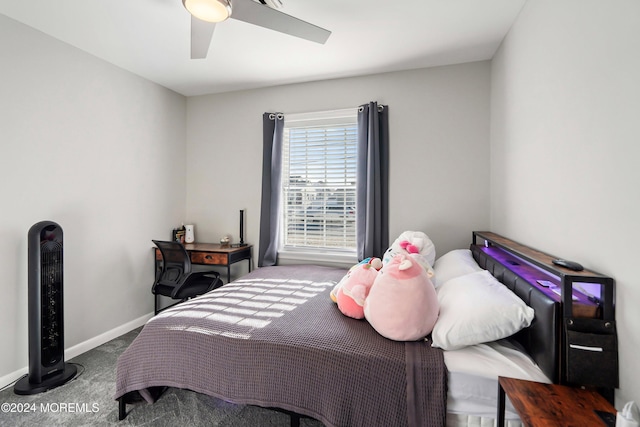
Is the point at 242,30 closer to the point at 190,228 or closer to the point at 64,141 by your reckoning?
the point at 64,141

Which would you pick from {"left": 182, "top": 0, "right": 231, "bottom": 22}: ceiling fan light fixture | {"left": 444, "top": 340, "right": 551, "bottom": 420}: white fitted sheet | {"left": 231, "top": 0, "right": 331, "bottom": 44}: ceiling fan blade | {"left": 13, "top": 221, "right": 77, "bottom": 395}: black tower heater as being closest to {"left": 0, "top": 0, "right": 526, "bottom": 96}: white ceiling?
{"left": 231, "top": 0, "right": 331, "bottom": 44}: ceiling fan blade

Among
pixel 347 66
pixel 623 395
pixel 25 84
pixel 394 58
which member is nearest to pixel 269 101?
pixel 347 66

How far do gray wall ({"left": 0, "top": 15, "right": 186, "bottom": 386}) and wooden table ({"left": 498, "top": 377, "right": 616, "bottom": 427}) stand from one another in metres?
3.14

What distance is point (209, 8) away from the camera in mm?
1559

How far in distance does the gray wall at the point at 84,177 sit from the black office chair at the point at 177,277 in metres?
0.46

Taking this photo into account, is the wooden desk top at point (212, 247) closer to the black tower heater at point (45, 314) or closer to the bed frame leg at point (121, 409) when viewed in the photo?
the black tower heater at point (45, 314)

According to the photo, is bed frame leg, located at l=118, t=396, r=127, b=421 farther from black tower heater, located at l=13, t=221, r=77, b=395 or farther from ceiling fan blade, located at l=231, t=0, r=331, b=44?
ceiling fan blade, located at l=231, t=0, r=331, b=44

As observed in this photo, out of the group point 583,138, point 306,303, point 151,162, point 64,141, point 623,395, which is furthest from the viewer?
point 151,162

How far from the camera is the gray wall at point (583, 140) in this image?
39.6 inches

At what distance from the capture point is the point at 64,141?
95.7 inches

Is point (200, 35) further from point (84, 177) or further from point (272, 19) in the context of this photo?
point (84, 177)

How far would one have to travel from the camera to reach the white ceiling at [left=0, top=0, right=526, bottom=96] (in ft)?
6.48

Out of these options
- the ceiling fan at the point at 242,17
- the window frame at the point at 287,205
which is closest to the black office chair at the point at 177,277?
the window frame at the point at 287,205

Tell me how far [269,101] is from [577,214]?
9.94 feet
